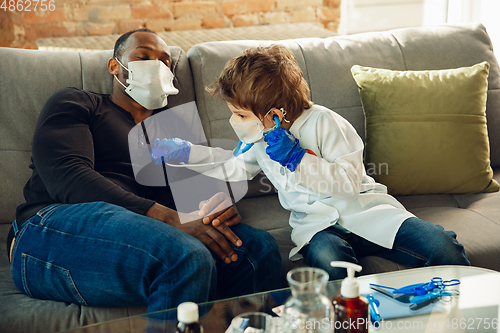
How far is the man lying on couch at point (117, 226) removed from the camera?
3.18 feet

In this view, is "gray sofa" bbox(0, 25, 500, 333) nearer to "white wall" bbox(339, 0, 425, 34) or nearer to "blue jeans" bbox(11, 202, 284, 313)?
"blue jeans" bbox(11, 202, 284, 313)

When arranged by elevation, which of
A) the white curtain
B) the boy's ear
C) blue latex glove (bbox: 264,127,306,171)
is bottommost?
blue latex glove (bbox: 264,127,306,171)

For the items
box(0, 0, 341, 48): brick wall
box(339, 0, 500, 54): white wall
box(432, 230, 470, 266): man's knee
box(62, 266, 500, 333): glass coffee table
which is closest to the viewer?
box(62, 266, 500, 333): glass coffee table

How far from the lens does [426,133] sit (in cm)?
152

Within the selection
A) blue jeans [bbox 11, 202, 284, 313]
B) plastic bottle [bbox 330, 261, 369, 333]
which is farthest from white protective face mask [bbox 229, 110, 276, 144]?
plastic bottle [bbox 330, 261, 369, 333]

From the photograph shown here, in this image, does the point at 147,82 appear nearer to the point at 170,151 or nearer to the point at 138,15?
the point at 170,151

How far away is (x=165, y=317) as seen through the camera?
31.1 inches

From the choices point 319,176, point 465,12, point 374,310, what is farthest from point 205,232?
point 465,12

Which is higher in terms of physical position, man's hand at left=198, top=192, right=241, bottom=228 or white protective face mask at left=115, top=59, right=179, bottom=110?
white protective face mask at left=115, top=59, right=179, bottom=110

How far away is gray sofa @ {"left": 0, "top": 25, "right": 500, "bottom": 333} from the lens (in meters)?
1.31

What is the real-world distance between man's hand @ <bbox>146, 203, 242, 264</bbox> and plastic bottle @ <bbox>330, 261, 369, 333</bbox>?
1.60ft

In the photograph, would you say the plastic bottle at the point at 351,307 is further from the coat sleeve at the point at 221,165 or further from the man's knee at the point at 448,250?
the coat sleeve at the point at 221,165

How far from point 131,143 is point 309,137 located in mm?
579

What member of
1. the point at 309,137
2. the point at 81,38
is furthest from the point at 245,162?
the point at 81,38
